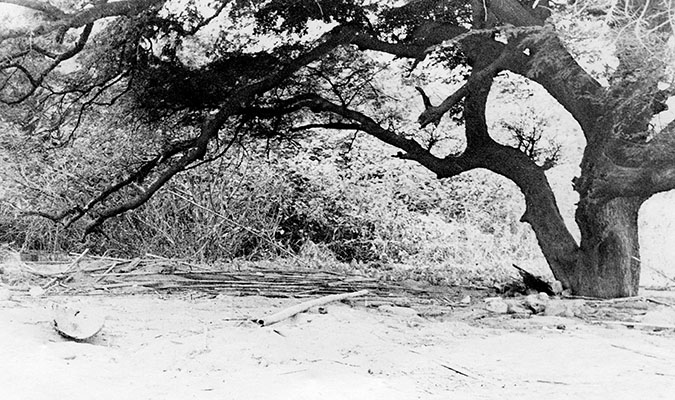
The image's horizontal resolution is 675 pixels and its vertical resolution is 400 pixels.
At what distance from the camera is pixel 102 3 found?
4484 millimetres

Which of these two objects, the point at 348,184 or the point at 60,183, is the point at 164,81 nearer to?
the point at 60,183

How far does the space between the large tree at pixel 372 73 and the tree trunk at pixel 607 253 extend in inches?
0.4

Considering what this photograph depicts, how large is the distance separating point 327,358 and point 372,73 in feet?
15.5

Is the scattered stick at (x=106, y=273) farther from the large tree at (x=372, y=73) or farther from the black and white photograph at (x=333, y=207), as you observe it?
the large tree at (x=372, y=73)

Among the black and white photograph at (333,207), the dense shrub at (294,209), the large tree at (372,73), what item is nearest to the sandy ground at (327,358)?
the black and white photograph at (333,207)

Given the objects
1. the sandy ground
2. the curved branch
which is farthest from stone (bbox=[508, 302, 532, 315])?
the curved branch

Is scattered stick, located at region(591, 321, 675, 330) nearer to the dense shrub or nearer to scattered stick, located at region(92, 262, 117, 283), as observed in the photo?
scattered stick, located at region(92, 262, 117, 283)

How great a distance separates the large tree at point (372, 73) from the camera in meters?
4.55

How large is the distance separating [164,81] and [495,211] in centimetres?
581

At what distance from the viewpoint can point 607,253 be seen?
5.46 metres

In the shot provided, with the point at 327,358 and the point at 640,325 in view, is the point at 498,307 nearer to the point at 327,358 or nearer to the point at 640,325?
the point at 640,325

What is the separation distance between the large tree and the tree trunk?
0.01 meters

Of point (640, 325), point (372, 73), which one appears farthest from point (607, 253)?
point (372, 73)

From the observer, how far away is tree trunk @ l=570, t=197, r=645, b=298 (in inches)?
213
